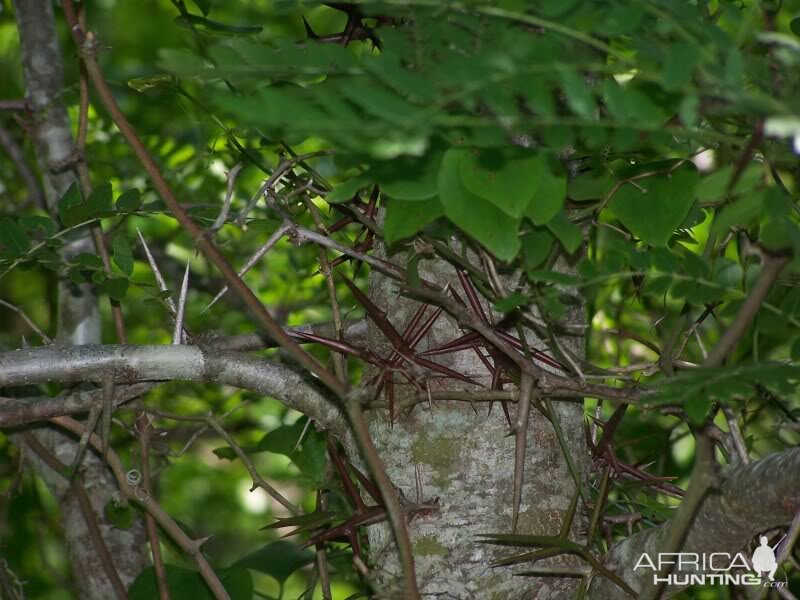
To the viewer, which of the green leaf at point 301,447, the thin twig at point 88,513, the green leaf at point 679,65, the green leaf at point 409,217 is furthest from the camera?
the thin twig at point 88,513

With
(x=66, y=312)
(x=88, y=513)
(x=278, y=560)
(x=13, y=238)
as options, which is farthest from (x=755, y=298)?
(x=66, y=312)

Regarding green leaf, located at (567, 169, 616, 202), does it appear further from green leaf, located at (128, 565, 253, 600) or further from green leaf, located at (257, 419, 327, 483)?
green leaf, located at (128, 565, 253, 600)

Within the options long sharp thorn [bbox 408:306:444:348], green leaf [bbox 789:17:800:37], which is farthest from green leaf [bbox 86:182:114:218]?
green leaf [bbox 789:17:800:37]

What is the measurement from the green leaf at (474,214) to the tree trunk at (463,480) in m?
0.21

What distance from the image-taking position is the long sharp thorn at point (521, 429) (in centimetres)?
71

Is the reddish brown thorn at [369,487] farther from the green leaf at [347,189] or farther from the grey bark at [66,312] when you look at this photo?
the grey bark at [66,312]

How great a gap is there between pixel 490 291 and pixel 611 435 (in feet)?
0.65

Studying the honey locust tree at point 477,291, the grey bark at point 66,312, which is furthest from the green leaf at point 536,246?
the grey bark at point 66,312

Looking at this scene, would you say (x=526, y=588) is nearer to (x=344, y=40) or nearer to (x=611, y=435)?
(x=611, y=435)

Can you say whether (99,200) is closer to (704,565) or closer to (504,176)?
(504,176)

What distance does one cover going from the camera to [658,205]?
2.40 feet

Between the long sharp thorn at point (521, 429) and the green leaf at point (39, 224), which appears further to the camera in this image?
the green leaf at point (39, 224)

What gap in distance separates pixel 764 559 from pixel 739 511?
143 millimetres

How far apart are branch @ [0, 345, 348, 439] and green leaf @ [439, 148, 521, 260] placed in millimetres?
308
